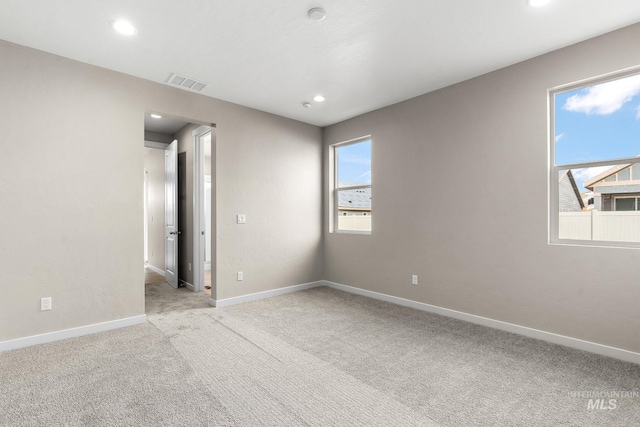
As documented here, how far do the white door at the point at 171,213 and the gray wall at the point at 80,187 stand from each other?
1.37 metres

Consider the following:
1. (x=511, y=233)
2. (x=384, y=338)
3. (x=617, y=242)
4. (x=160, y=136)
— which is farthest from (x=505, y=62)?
(x=160, y=136)

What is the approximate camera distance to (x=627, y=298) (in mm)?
2484

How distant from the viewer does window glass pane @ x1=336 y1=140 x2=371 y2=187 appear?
4.67m

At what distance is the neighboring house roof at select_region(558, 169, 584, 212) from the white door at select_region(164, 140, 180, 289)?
193 inches

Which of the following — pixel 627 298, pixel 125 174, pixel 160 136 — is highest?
pixel 160 136

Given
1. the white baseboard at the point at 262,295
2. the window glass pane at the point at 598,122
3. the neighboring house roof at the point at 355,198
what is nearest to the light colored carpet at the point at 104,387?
the white baseboard at the point at 262,295

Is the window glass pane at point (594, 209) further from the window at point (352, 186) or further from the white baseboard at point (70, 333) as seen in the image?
the white baseboard at point (70, 333)

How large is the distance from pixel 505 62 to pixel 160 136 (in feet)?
17.1

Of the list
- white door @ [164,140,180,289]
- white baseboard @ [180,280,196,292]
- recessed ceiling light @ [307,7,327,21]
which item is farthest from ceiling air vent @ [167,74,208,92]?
white baseboard @ [180,280,196,292]

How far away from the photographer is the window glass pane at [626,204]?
2.55 metres

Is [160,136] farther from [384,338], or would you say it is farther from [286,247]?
[384,338]

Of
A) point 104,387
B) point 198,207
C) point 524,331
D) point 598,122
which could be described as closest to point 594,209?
point 598,122

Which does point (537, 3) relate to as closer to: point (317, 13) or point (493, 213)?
point (317, 13)

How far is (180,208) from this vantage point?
5219 millimetres
